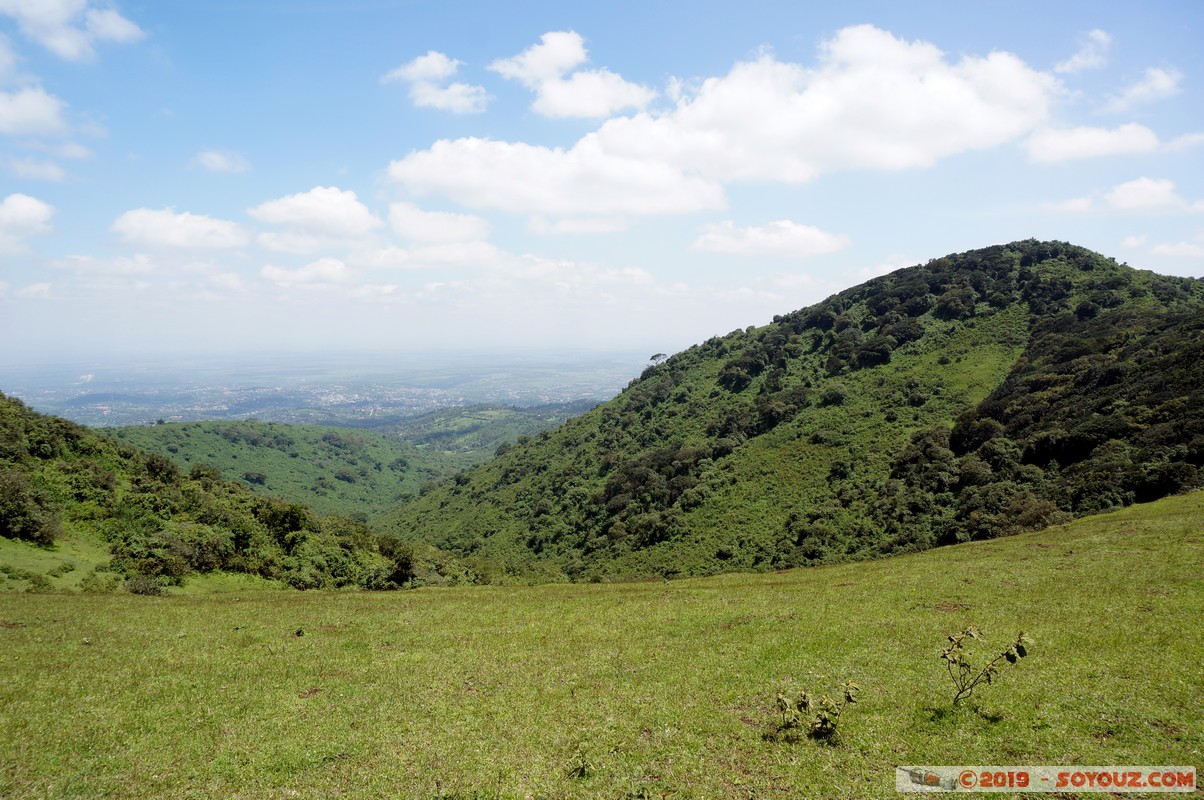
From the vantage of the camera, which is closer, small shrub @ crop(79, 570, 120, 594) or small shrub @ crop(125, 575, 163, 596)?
small shrub @ crop(79, 570, 120, 594)

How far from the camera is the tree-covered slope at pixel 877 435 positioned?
2029 inches

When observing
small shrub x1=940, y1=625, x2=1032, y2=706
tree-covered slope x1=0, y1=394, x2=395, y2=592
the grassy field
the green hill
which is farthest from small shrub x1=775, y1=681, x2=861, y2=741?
the green hill

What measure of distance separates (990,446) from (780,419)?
34.7 m

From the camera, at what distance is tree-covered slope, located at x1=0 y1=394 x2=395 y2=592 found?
1379 inches

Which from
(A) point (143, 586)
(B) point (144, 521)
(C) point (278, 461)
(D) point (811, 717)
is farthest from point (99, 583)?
(C) point (278, 461)

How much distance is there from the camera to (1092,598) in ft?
73.0

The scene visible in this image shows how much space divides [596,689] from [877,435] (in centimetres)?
7115

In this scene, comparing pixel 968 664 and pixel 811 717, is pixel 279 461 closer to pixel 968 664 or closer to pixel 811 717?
pixel 811 717

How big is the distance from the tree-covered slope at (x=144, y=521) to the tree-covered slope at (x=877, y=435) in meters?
19.1

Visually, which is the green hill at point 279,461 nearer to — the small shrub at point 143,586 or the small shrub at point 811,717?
the small shrub at point 143,586

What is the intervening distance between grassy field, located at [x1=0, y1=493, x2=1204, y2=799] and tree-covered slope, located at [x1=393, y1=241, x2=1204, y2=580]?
85.5 feet

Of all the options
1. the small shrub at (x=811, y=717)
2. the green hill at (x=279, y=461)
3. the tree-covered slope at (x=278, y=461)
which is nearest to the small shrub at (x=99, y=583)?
the small shrub at (x=811, y=717)

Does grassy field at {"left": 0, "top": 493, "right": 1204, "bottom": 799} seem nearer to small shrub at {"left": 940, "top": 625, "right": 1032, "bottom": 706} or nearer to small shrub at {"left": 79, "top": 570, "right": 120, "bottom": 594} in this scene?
small shrub at {"left": 940, "top": 625, "right": 1032, "bottom": 706}

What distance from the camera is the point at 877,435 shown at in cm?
7669
